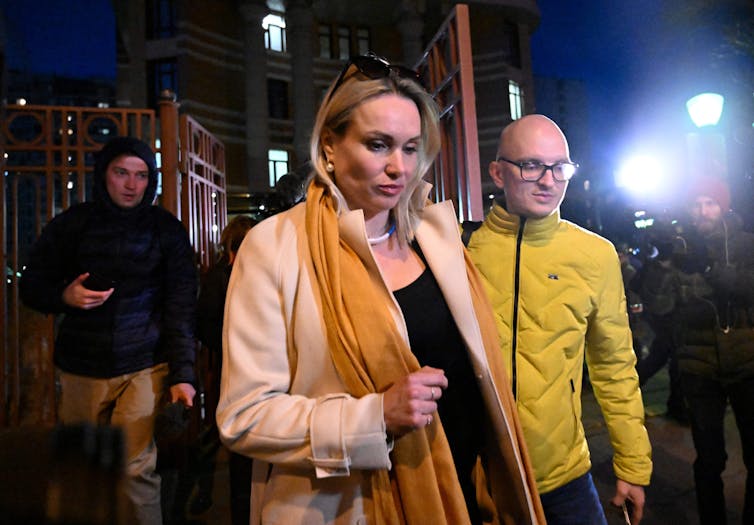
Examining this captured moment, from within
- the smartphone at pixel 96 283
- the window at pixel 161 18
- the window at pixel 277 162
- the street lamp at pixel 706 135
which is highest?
the window at pixel 161 18

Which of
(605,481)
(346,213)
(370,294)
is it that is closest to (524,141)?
(346,213)

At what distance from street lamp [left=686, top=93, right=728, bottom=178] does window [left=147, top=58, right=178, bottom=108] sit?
17128 millimetres

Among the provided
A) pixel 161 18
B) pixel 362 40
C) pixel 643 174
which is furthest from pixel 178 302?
pixel 362 40

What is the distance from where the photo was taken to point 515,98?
22875 mm

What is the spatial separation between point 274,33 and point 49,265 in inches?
784

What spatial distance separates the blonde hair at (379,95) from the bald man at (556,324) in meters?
0.51

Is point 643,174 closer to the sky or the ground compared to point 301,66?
closer to the ground

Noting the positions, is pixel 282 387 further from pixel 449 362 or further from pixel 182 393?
pixel 182 393

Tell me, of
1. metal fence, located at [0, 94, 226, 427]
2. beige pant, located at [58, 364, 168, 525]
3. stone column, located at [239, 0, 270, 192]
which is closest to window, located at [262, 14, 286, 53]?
stone column, located at [239, 0, 270, 192]

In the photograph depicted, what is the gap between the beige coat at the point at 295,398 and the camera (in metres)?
1.25

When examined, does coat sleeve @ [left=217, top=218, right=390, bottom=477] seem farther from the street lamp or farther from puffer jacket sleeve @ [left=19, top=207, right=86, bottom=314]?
the street lamp

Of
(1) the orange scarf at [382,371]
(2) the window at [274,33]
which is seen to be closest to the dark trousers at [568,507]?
(1) the orange scarf at [382,371]

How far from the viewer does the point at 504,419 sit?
152 centimetres

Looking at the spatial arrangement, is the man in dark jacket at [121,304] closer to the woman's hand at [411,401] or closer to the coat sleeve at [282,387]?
the coat sleeve at [282,387]
